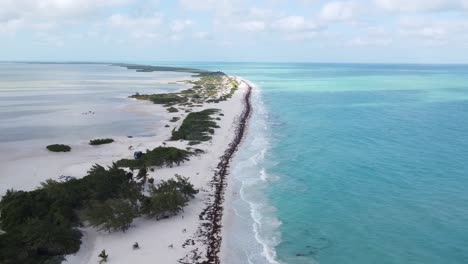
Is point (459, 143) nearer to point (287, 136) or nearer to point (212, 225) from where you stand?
point (287, 136)

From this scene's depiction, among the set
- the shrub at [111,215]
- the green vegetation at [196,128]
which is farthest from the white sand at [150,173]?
the green vegetation at [196,128]

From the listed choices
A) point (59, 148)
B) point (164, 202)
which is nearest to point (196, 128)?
point (59, 148)

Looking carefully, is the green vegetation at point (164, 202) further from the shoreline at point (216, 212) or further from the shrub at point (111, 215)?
the shoreline at point (216, 212)

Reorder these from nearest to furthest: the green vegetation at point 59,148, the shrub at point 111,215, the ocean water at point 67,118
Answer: the shrub at point 111,215, the green vegetation at point 59,148, the ocean water at point 67,118

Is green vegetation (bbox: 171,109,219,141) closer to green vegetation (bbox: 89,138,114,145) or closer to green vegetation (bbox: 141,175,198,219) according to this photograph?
green vegetation (bbox: 89,138,114,145)

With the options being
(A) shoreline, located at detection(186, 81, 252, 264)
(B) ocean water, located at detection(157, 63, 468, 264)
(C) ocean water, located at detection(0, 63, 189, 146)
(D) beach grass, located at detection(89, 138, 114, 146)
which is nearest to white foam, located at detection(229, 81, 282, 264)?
(B) ocean water, located at detection(157, 63, 468, 264)

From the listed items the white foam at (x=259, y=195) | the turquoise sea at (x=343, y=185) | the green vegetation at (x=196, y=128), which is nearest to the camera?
the turquoise sea at (x=343, y=185)

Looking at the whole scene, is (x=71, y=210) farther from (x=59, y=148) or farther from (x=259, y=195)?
(x=59, y=148)
